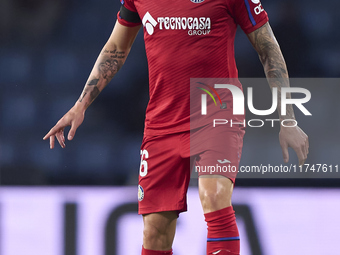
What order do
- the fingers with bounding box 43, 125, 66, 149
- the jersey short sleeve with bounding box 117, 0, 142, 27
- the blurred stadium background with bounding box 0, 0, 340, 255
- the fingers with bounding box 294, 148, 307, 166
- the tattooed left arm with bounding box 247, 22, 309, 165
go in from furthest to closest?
1. the blurred stadium background with bounding box 0, 0, 340, 255
2. the jersey short sleeve with bounding box 117, 0, 142, 27
3. the fingers with bounding box 43, 125, 66, 149
4. the tattooed left arm with bounding box 247, 22, 309, 165
5. the fingers with bounding box 294, 148, 307, 166

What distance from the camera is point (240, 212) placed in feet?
10.8

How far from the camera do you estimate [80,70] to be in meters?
3.56

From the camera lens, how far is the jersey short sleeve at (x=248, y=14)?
2148mm

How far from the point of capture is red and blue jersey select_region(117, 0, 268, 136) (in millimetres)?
2154

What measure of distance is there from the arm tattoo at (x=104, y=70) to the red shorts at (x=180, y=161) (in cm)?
39

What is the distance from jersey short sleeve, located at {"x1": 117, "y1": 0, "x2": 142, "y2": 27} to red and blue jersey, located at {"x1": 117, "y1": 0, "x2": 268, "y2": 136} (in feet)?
0.69

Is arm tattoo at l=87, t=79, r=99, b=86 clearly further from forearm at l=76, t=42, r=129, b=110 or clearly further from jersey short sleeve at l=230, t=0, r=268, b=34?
jersey short sleeve at l=230, t=0, r=268, b=34

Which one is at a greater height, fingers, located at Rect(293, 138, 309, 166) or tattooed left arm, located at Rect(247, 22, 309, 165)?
tattooed left arm, located at Rect(247, 22, 309, 165)

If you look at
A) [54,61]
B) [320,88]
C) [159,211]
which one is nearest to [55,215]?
[54,61]

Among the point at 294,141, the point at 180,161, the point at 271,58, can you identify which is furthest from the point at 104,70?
the point at 294,141

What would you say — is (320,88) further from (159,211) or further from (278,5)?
(159,211)

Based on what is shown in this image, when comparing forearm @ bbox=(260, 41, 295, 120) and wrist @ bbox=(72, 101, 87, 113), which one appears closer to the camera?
forearm @ bbox=(260, 41, 295, 120)

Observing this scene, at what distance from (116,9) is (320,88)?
4.71 ft

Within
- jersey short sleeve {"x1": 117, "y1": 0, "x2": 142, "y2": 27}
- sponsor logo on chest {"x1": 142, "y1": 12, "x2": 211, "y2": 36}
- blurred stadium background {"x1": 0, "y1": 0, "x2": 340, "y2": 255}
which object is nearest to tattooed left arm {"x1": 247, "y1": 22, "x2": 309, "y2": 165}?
sponsor logo on chest {"x1": 142, "y1": 12, "x2": 211, "y2": 36}
